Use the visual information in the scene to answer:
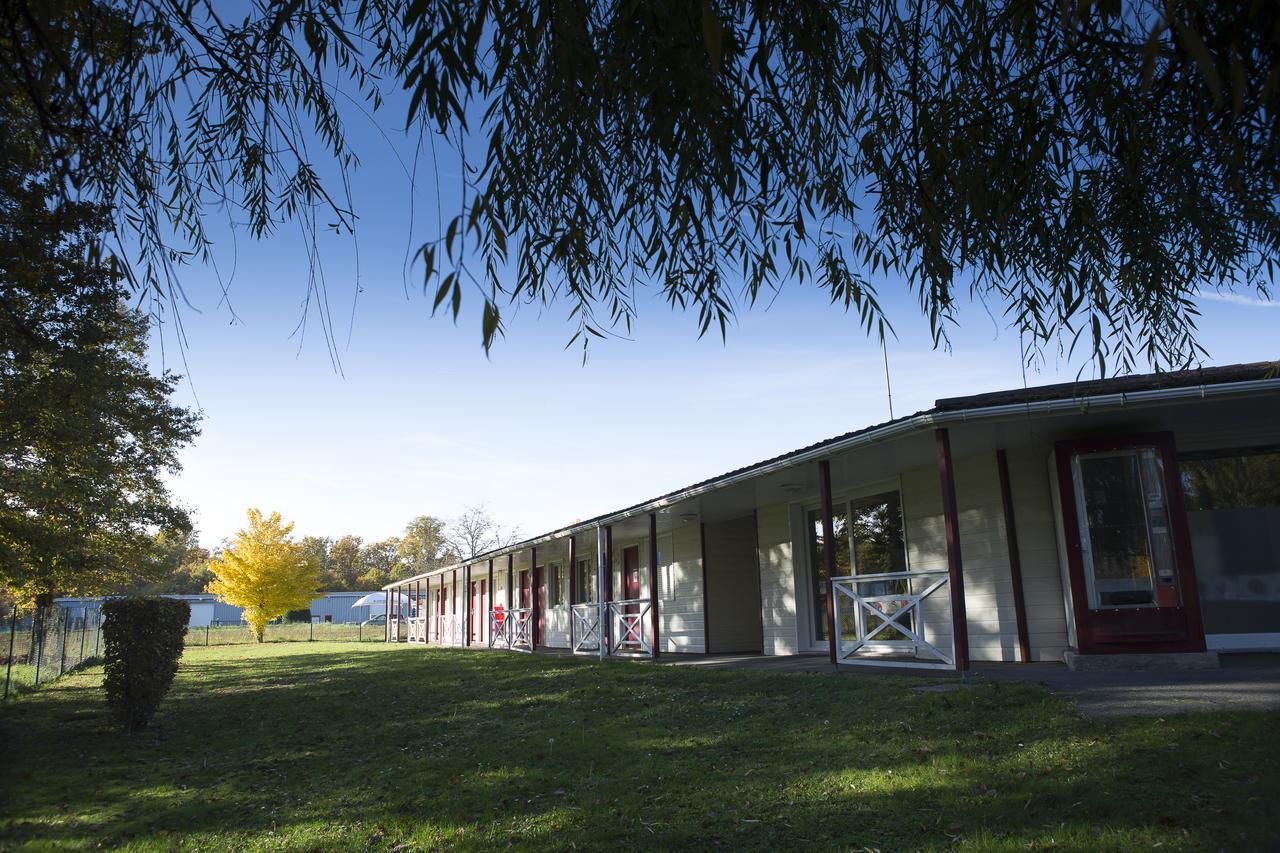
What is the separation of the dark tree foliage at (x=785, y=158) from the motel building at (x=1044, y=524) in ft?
10.5

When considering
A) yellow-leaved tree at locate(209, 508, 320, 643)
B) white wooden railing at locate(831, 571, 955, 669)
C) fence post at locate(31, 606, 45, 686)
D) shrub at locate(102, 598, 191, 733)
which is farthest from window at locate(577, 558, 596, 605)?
yellow-leaved tree at locate(209, 508, 320, 643)

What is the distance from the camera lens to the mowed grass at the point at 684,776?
4.25 metres

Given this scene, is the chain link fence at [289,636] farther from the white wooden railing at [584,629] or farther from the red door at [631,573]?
the red door at [631,573]

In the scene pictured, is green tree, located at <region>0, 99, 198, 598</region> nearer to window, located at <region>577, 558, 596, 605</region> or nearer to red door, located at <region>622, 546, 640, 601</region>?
window, located at <region>577, 558, 596, 605</region>

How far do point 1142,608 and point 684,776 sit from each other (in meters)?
5.66

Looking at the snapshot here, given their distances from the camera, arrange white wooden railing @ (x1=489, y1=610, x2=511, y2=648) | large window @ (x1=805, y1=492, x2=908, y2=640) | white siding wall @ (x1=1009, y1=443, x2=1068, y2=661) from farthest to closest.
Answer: white wooden railing @ (x1=489, y1=610, x2=511, y2=648) < large window @ (x1=805, y1=492, x2=908, y2=640) < white siding wall @ (x1=1009, y1=443, x2=1068, y2=661)

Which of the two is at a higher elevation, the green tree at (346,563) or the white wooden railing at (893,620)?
the green tree at (346,563)

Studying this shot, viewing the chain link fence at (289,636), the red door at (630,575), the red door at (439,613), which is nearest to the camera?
the red door at (630,575)

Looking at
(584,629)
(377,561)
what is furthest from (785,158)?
(377,561)

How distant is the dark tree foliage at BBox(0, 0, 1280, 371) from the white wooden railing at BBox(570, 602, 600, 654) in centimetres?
1236

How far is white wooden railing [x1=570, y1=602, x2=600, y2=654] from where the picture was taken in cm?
1633

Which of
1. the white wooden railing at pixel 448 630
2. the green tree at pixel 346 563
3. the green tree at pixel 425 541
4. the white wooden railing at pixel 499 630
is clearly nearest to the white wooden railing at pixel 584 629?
the white wooden railing at pixel 499 630

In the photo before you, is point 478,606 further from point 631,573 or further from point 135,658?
point 135,658

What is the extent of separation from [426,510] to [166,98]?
3101 inches
